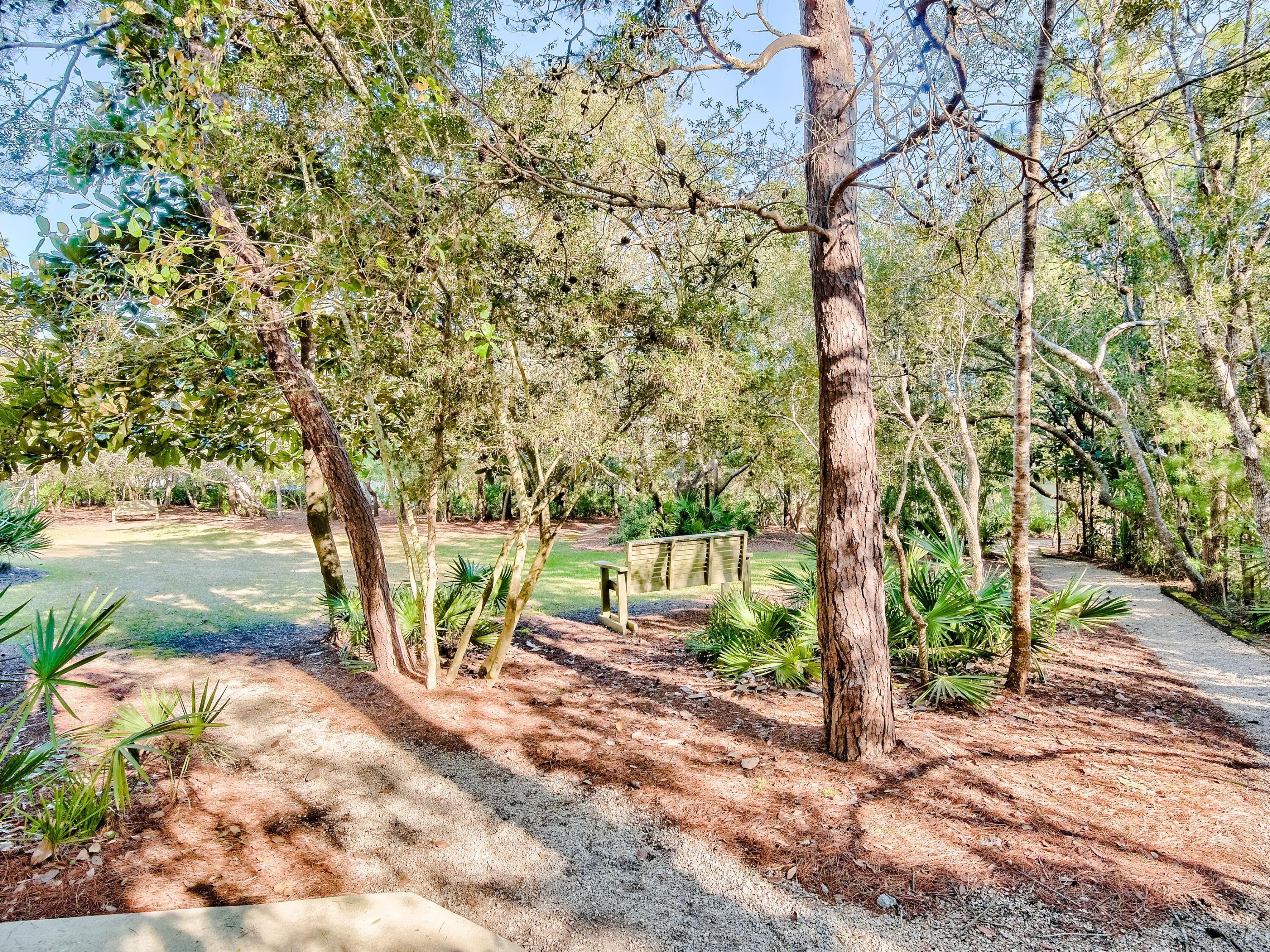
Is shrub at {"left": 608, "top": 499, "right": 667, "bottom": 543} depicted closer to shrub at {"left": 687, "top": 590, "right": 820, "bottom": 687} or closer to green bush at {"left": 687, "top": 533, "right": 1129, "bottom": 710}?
shrub at {"left": 687, "top": 590, "right": 820, "bottom": 687}

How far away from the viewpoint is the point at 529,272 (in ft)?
17.3

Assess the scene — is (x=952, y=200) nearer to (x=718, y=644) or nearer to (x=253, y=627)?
(x=718, y=644)

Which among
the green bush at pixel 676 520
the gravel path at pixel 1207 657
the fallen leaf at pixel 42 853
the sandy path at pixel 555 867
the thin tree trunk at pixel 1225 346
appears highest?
the thin tree trunk at pixel 1225 346

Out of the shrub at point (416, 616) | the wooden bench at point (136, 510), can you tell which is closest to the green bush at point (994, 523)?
the shrub at point (416, 616)

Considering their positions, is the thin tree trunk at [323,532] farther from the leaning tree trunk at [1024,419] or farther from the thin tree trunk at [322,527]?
the leaning tree trunk at [1024,419]

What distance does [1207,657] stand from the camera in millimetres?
6707

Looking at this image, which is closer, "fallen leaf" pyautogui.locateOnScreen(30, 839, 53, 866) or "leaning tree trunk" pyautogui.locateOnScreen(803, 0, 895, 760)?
"fallen leaf" pyautogui.locateOnScreen(30, 839, 53, 866)

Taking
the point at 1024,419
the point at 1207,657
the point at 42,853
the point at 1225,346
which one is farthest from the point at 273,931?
the point at 1225,346

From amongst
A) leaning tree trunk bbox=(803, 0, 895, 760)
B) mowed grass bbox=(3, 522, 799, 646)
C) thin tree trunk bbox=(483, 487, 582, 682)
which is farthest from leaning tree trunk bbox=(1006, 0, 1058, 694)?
mowed grass bbox=(3, 522, 799, 646)

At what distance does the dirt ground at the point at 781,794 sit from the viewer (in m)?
2.90

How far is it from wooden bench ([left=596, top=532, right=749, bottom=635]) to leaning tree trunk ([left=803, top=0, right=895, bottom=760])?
4.53m

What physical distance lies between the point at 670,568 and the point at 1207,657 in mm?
6061

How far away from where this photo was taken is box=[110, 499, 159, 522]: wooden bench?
2502 centimetres

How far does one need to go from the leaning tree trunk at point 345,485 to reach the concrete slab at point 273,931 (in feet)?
11.4
